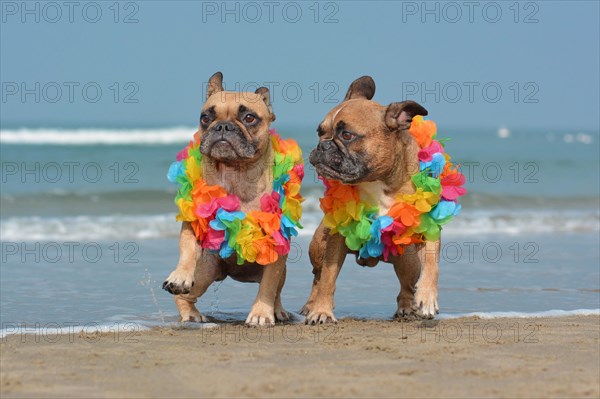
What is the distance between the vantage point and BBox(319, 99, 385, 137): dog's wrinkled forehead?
264 inches

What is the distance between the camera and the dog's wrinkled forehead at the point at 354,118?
6.71m

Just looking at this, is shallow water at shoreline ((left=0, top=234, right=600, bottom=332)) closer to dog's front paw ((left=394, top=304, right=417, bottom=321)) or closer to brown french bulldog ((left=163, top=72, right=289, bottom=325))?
dog's front paw ((left=394, top=304, right=417, bottom=321))

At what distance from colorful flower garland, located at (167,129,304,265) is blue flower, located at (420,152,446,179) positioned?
0.88m

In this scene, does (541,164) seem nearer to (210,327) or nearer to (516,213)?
(516,213)

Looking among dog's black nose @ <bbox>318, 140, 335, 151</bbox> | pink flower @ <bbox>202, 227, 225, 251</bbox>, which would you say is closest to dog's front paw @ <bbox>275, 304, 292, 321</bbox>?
pink flower @ <bbox>202, 227, 225, 251</bbox>

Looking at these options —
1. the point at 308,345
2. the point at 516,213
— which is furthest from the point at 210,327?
the point at 516,213

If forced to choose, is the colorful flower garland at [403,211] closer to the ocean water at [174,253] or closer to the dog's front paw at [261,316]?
the dog's front paw at [261,316]

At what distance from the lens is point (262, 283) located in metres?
6.92

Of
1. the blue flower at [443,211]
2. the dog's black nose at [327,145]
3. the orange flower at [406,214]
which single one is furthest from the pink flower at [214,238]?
the blue flower at [443,211]

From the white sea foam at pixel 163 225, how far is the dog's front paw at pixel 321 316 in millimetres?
6028

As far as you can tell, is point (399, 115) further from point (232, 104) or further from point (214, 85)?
→ point (214, 85)

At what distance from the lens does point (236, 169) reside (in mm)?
6906

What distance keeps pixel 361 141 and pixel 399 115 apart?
31 cm

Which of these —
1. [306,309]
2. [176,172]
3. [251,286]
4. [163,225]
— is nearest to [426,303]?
[306,309]
